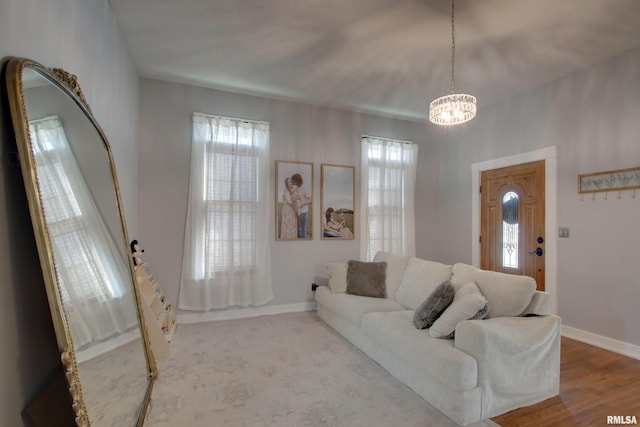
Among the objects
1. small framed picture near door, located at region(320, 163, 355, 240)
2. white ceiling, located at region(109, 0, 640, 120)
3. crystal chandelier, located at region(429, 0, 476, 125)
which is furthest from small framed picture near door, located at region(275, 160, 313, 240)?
crystal chandelier, located at region(429, 0, 476, 125)

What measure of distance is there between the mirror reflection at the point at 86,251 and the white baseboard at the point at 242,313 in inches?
71.9

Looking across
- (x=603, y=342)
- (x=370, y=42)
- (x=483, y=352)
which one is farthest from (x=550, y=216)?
(x=370, y=42)

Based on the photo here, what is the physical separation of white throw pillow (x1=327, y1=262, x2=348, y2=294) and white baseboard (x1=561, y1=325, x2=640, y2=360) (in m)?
2.53

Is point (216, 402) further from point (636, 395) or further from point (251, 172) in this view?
point (636, 395)

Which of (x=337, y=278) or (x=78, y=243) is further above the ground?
(x=78, y=243)

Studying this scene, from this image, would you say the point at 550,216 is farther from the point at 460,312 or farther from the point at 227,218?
the point at 227,218

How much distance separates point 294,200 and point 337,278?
125 cm

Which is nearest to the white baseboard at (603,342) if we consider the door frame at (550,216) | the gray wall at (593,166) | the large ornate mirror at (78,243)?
the gray wall at (593,166)

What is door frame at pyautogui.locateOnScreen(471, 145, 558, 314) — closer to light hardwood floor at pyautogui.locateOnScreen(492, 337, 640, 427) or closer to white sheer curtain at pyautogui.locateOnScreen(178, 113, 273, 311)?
light hardwood floor at pyautogui.locateOnScreen(492, 337, 640, 427)

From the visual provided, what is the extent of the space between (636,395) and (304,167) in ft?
12.7

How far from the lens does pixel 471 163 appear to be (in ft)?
15.7

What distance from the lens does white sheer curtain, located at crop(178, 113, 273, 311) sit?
3816mm

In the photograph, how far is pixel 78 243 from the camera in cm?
139

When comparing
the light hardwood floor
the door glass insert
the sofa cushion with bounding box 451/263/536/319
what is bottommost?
the light hardwood floor
